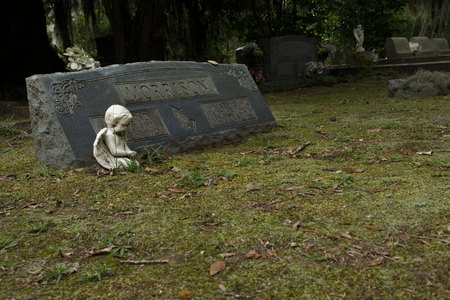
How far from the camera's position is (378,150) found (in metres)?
4.22

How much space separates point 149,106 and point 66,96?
882 millimetres

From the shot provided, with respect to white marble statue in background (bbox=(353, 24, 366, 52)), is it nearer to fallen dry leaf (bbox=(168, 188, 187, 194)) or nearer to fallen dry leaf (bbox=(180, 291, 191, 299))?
fallen dry leaf (bbox=(168, 188, 187, 194))

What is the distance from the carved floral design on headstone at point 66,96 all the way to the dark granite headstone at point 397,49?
13738 millimetres

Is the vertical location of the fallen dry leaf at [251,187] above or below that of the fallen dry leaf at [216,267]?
below

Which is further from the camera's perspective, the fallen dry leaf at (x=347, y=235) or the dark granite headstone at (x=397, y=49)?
the dark granite headstone at (x=397, y=49)

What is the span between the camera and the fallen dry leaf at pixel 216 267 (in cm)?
197

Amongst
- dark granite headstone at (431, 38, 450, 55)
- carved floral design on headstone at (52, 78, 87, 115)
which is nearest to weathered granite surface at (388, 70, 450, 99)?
carved floral design on headstone at (52, 78, 87, 115)

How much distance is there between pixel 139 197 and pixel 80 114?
1.46 m

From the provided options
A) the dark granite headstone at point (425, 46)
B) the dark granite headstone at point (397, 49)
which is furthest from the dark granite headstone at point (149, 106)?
the dark granite headstone at point (425, 46)

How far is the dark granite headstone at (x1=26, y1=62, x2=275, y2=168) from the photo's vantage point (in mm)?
4004

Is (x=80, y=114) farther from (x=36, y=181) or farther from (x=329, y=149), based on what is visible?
(x=329, y=149)

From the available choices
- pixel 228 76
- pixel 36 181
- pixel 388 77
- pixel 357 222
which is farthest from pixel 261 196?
pixel 388 77

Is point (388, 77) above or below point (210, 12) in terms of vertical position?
below

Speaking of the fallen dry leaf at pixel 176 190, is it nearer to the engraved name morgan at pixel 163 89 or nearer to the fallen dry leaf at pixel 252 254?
the fallen dry leaf at pixel 252 254
